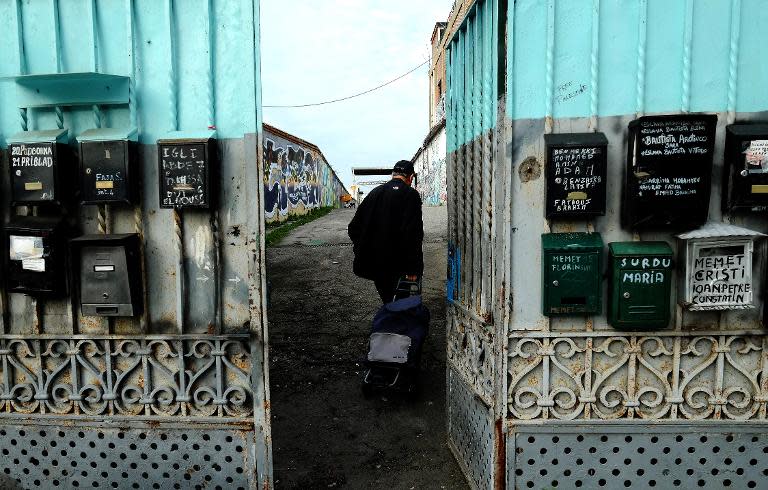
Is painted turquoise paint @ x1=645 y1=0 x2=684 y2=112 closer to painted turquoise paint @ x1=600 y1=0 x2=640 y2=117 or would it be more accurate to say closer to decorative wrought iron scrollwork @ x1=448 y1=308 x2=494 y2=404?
painted turquoise paint @ x1=600 y1=0 x2=640 y2=117

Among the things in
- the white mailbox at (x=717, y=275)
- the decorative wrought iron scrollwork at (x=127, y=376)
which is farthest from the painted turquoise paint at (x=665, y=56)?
the decorative wrought iron scrollwork at (x=127, y=376)

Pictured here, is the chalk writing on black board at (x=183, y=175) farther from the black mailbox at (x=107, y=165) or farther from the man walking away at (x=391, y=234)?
the man walking away at (x=391, y=234)

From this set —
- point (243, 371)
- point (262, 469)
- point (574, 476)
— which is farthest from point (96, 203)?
point (574, 476)

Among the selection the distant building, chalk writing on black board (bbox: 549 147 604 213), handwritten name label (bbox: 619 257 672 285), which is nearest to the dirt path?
handwritten name label (bbox: 619 257 672 285)

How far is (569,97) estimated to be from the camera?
2.55 meters

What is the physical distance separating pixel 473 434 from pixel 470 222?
4.47 feet

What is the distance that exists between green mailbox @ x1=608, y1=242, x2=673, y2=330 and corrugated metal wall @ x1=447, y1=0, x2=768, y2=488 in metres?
0.12

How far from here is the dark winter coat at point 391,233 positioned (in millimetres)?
4680

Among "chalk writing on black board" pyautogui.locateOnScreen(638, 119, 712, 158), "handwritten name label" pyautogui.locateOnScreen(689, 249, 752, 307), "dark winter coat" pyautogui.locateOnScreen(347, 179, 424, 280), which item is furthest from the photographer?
"dark winter coat" pyautogui.locateOnScreen(347, 179, 424, 280)

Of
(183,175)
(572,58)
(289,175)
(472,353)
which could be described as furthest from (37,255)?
(289,175)

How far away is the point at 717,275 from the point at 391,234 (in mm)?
2770

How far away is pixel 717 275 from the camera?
8.34 ft

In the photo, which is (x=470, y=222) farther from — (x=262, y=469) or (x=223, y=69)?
(x=262, y=469)

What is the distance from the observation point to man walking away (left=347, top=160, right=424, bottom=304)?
4684 mm
